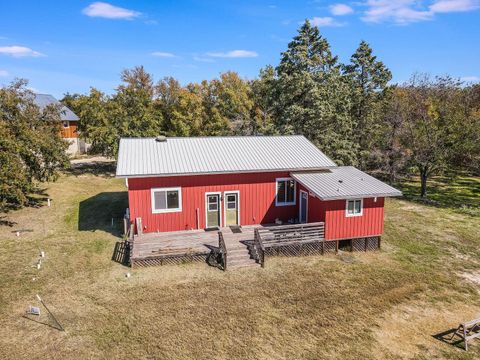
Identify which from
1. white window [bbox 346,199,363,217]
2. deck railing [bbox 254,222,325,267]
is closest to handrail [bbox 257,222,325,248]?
deck railing [bbox 254,222,325,267]

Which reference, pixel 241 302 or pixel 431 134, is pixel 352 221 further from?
pixel 431 134

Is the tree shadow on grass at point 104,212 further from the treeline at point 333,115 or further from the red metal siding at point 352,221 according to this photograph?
the red metal siding at point 352,221

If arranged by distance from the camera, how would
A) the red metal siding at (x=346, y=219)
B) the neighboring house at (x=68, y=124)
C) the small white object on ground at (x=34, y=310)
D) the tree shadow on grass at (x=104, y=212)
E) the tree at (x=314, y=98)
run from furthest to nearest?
the neighboring house at (x=68, y=124), the tree at (x=314, y=98), the tree shadow on grass at (x=104, y=212), the red metal siding at (x=346, y=219), the small white object on ground at (x=34, y=310)

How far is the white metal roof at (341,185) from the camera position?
16.3m

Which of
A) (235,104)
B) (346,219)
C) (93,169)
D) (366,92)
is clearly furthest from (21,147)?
(366,92)

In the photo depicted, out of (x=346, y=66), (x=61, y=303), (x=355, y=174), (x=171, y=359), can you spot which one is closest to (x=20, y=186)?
(x=61, y=303)

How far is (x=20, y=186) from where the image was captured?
20266 mm

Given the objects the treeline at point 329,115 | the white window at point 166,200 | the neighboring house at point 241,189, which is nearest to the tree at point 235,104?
the treeline at point 329,115

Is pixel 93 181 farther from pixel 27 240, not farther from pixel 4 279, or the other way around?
pixel 4 279

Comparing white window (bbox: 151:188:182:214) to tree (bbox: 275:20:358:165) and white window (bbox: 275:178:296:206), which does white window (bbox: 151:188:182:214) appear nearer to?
white window (bbox: 275:178:296:206)

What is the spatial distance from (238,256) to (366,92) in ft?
79.2

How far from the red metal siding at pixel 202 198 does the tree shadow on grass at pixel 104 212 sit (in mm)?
2795

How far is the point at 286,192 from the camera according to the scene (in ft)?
64.0

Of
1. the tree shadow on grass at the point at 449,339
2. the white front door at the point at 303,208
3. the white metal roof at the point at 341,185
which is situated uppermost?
the white metal roof at the point at 341,185
